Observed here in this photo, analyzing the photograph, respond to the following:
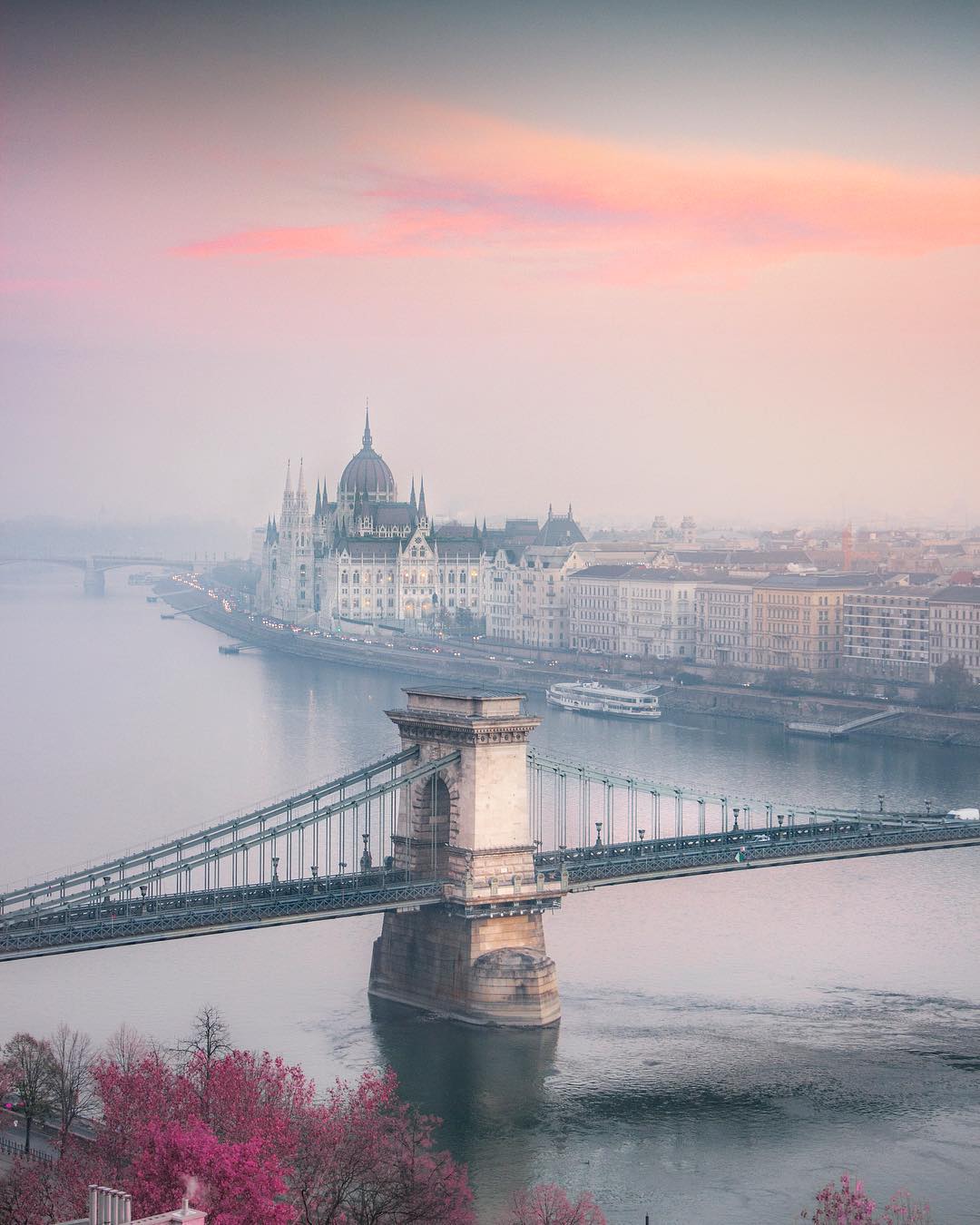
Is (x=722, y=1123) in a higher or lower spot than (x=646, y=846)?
lower

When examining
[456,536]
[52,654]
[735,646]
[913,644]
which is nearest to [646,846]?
[913,644]

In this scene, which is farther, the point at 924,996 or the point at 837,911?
the point at 837,911

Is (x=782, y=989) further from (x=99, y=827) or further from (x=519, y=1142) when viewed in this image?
(x=99, y=827)

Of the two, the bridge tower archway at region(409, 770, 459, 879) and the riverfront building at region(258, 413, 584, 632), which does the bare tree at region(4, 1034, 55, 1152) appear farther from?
the riverfront building at region(258, 413, 584, 632)

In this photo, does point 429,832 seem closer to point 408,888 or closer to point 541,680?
point 408,888

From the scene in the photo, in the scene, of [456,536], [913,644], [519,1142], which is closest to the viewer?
[519,1142]

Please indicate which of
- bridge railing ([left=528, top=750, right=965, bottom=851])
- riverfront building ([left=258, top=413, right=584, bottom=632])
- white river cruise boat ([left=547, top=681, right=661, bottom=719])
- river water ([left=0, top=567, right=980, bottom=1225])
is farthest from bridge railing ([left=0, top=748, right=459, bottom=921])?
riverfront building ([left=258, top=413, right=584, bottom=632])
